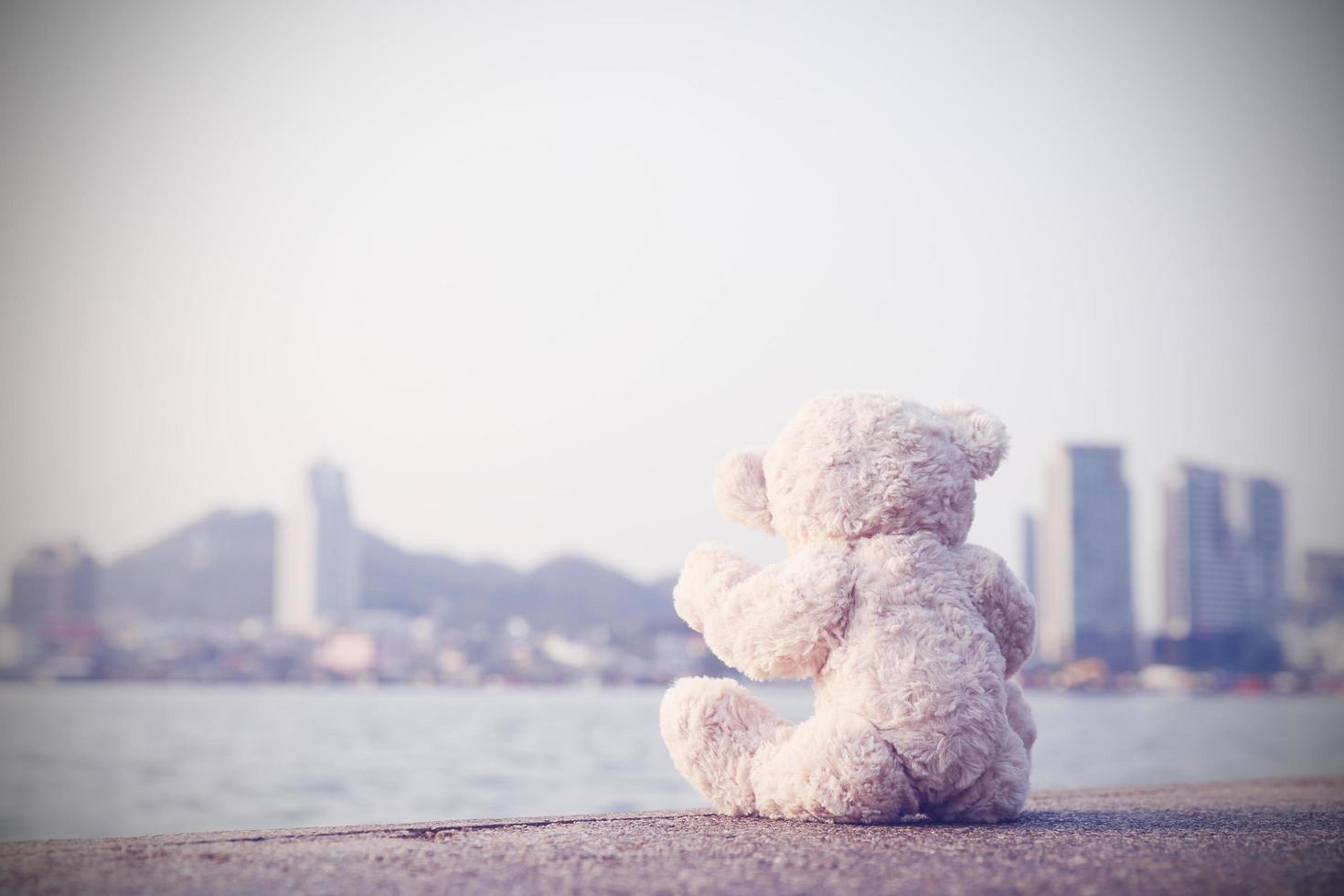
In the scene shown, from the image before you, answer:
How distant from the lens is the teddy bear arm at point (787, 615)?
143 inches

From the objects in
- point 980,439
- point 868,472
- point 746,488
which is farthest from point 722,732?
point 980,439

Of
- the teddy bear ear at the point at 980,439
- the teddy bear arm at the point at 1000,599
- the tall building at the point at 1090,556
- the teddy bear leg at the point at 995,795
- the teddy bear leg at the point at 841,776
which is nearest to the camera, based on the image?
the teddy bear leg at the point at 841,776

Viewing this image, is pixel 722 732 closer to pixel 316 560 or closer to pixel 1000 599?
pixel 1000 599

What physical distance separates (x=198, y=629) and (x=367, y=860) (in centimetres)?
9304

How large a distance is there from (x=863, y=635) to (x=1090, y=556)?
90743mm

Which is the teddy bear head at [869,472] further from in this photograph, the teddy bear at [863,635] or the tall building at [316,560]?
the tall building at [316,560]

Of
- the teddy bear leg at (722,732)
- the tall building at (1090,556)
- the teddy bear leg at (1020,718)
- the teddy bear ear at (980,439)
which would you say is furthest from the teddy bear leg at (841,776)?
the tall building at (1090,556)

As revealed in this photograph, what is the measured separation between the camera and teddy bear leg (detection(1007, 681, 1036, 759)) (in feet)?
13.1

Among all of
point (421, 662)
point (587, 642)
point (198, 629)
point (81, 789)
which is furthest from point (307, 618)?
point (81, 789)

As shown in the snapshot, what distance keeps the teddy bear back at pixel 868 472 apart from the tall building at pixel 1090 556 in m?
78.0

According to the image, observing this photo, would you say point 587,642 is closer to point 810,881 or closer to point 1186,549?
point 1186,549

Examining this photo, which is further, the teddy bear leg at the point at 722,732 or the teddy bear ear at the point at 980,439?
the teddy bear ear at the point at 980,439

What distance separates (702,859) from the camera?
286 centimetres

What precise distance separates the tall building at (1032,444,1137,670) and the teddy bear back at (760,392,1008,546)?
77981mm
